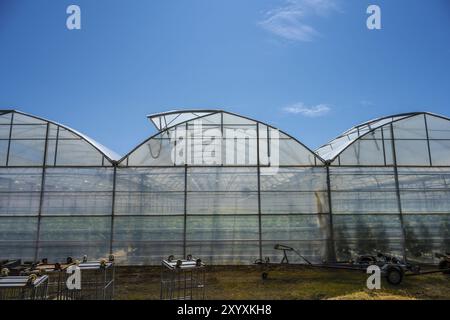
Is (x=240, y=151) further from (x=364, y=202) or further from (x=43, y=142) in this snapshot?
(x=43, y=142)

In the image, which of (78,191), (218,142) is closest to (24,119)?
(78,191)

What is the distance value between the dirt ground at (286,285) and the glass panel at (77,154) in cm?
503

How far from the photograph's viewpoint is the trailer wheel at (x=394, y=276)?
36.7 feet

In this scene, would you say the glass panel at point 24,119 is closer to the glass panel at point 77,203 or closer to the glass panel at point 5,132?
the glass panel at point 5,132

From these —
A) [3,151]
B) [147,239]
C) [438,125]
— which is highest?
[438,125]

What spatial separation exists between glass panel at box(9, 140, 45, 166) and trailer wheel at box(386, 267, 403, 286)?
1499cm

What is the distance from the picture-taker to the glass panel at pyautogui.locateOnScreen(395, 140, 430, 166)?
14922 millimetres

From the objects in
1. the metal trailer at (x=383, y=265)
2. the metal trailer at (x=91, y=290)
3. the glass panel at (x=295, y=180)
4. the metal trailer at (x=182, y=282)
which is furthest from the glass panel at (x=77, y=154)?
the metal trailer at (x=383, y=265)

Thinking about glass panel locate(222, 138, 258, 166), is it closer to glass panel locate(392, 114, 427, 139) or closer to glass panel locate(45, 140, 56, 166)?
glass panel locate(392, 114, 427, 139)

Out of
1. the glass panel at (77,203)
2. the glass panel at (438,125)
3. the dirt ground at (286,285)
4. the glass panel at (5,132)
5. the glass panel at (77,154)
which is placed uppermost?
the glass panel at (438,125)

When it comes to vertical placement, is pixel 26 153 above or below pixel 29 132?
below

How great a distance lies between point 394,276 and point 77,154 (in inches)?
547

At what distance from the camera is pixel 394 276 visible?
11.2 meters

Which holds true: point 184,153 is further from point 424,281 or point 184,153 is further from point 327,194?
point 424,281
